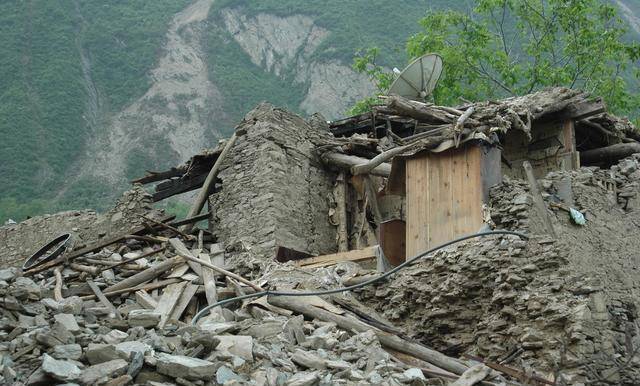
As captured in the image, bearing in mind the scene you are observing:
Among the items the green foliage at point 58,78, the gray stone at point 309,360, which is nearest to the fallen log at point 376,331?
the gray stone at point 309,360

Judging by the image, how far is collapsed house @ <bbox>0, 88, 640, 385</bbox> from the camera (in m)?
7.93

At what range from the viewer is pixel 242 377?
24.1ft

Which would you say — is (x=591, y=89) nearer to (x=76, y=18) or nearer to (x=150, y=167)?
(x=150, y=167)

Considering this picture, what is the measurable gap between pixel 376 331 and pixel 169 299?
251 centimetres

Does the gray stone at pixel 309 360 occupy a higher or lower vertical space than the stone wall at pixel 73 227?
lower

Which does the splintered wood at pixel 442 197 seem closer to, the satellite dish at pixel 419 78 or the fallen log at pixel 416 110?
the fallen log at pixel 416 110

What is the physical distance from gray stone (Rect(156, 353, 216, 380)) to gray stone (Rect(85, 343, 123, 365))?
38cm

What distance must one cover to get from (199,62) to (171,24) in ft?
10.3

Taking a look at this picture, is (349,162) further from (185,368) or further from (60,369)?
(60,369)

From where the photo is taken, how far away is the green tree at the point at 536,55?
2220cm

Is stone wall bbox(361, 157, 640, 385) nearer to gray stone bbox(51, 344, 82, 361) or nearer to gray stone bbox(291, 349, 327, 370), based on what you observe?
gray stone bbox(291, 349, 327, 370)

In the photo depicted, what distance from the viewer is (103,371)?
6816 mm

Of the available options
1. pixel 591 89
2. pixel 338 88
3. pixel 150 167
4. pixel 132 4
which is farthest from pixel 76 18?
pixel 591 89

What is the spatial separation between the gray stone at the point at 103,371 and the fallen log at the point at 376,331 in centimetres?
289
